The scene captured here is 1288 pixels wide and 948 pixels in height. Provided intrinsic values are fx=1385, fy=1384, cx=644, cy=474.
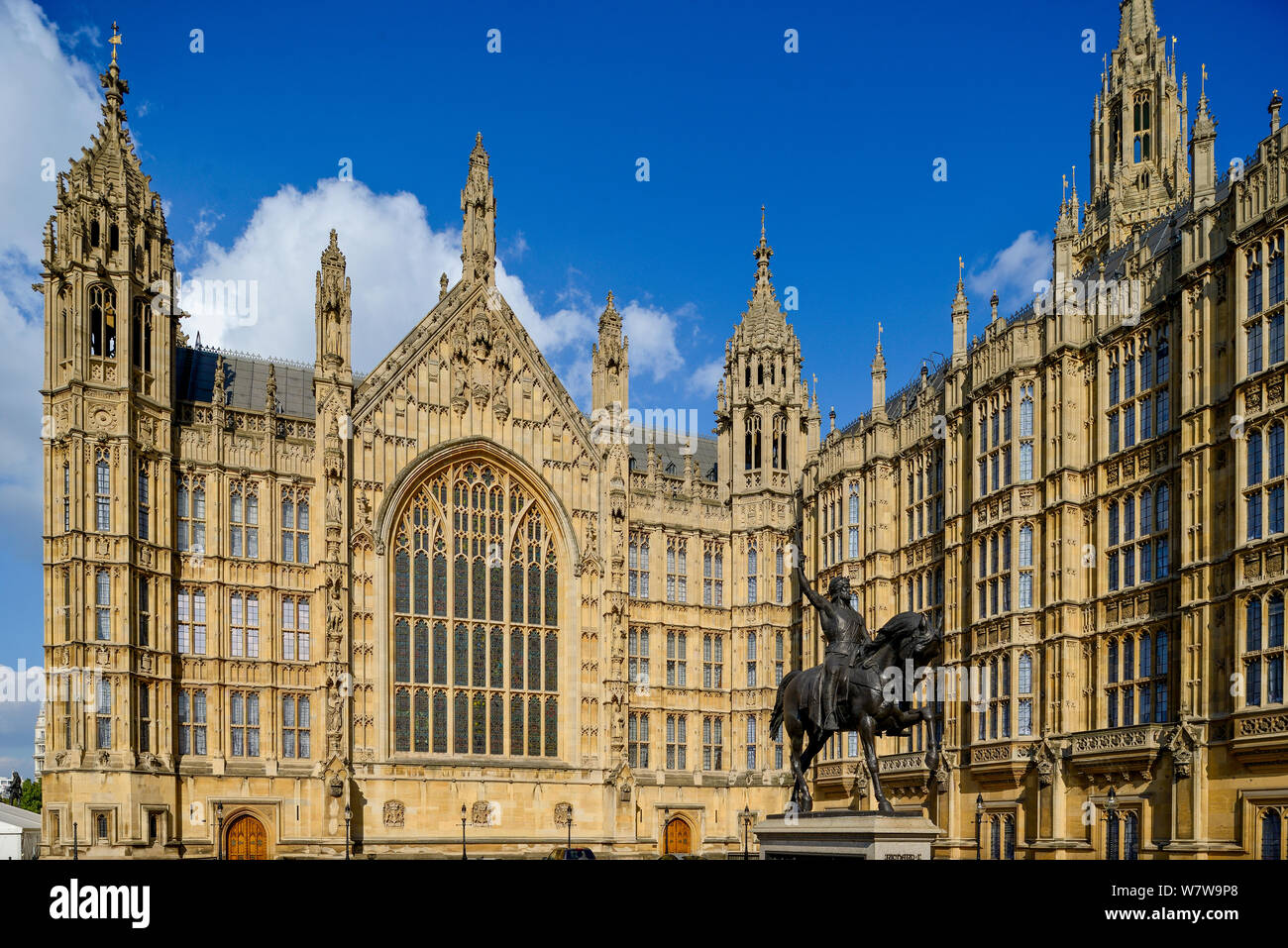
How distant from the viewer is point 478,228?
6975 centimetres

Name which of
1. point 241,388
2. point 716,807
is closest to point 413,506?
point 241,388

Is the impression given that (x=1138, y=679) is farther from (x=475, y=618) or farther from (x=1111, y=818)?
(x=475, y=618)

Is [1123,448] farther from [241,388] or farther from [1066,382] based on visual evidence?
[241,388]

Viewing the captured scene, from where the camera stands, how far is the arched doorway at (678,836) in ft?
230

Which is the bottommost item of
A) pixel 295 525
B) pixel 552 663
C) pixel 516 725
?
pixel 516 725

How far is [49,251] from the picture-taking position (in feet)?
195

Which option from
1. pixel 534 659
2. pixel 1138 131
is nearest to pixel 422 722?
pixel 534 659

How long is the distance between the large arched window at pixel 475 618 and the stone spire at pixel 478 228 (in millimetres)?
9573

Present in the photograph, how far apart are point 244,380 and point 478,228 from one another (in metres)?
14.1

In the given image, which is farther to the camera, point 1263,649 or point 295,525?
point 295,525

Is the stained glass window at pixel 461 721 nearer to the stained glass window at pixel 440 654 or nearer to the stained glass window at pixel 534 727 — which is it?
the stained glass window at pixel 440 654

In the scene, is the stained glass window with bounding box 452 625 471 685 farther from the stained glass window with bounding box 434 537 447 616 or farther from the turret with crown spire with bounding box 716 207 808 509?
the turret with crown spire with bounding box 716 207 808 509

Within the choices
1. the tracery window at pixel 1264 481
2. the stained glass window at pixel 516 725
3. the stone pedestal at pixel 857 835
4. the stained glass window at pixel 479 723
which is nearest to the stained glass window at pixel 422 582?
the stained glass window at pixel 479 723
